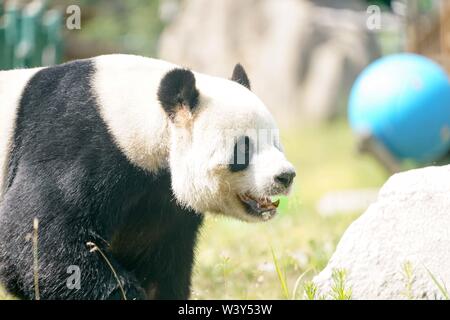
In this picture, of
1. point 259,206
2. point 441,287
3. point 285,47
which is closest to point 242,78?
point 259,206

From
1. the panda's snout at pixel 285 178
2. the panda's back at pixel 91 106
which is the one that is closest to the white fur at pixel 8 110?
the panda's back at pixel 91 106

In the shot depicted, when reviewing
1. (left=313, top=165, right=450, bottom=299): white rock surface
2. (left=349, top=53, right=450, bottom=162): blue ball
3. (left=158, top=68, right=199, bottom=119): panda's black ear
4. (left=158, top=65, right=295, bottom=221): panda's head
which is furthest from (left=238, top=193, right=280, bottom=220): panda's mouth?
(left=349, top=53, right=450, bottom=162): blue ball

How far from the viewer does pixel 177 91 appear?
3.89m

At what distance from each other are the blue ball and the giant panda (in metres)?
6.44

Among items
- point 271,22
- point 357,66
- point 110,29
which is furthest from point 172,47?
point 110,29

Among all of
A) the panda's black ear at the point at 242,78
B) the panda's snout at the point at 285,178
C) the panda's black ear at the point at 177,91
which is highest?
the panda's black ear at the point at 177,91

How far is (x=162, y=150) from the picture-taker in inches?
156

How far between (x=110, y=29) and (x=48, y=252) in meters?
21.9

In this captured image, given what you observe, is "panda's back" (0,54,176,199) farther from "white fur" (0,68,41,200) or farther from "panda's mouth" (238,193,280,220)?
"panda's mouth" (238,193,280,220)

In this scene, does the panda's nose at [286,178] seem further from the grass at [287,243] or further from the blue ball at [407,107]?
the blue ball at [407,107]

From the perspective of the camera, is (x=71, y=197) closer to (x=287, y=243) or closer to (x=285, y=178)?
(x=285, y=178)

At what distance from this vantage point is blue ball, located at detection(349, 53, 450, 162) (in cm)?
1015

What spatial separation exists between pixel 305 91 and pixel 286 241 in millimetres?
9789

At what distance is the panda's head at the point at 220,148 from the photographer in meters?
3.85
